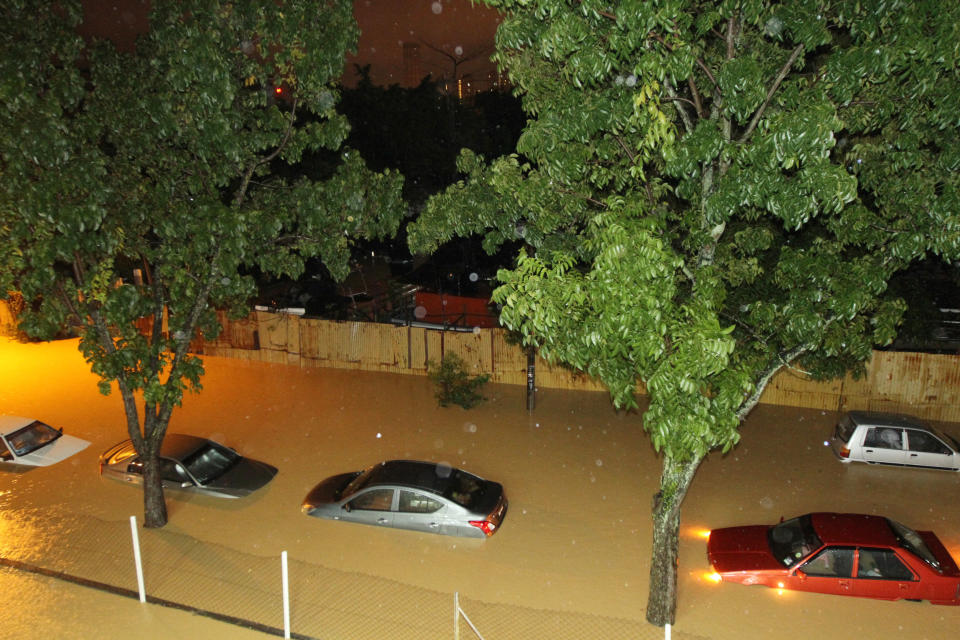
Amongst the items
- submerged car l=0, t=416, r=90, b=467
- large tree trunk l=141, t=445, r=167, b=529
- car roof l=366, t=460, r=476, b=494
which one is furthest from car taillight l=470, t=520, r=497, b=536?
submerged car l=0, t=416, r=90, b=467

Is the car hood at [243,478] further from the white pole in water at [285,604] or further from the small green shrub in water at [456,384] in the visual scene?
the small green shrub in water at [456,384]

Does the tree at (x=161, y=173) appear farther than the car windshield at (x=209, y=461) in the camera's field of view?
No

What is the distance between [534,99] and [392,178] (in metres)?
3.30

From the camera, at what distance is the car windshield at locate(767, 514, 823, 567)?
900cm

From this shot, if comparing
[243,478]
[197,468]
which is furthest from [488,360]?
[197,468]

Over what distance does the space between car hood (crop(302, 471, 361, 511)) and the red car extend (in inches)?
245

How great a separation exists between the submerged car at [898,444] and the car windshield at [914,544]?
11.6 ft

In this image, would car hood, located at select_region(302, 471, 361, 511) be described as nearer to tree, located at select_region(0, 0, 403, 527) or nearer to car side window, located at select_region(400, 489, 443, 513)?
car side window, located at select_region(400, 489, 443, 513)

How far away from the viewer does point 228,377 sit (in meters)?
18.7

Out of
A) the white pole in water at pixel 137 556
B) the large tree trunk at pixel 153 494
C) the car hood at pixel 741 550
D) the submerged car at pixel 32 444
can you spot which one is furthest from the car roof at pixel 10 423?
the car hood at pixel 741 550

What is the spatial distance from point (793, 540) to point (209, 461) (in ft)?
32.9

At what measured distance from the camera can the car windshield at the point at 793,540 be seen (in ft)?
29.5

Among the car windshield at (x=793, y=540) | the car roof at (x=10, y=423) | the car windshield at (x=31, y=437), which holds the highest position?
the car roof at (x=10, y=423)

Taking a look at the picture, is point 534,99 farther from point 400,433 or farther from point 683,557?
point 400,433
